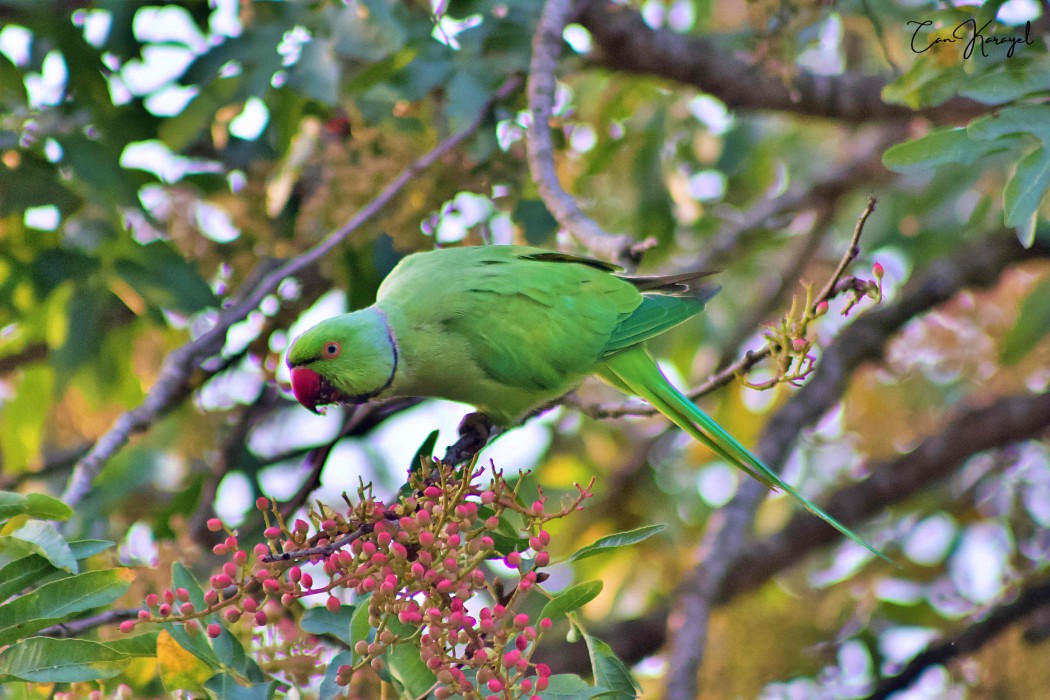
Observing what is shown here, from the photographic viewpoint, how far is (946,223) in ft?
17.4

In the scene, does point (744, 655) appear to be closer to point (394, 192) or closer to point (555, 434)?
point (555, 434)

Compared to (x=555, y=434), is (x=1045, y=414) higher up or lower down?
higher up

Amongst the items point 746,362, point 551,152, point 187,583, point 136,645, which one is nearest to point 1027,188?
point 746,362

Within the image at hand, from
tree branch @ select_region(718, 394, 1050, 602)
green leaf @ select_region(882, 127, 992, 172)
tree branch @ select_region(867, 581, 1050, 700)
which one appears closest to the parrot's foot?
green leaf @ select_region(882, 127, 992, 172)

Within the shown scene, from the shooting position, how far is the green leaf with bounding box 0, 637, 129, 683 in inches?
79.9

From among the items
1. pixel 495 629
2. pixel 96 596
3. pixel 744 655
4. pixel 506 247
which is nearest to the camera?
pixel 495 629

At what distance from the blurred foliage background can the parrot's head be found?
0.74 ft

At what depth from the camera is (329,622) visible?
7.39 ft

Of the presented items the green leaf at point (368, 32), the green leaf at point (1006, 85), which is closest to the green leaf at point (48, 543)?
the green leaf at point (368, 32)

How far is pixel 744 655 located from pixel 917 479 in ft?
3.43

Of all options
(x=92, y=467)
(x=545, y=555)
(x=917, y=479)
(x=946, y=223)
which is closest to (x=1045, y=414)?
(x=917, y=479)

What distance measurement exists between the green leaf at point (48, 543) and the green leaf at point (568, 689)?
92 centimetres

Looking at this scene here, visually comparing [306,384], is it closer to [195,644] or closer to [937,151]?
[195,644]

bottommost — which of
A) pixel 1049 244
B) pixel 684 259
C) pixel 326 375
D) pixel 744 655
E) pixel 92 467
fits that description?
pixel 744 655
